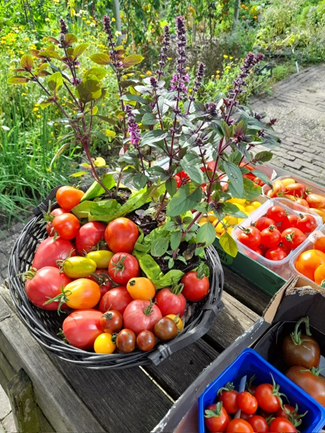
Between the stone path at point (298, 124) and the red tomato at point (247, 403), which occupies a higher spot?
the red tomato at point (247, 403)

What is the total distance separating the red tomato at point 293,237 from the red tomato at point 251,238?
0.39 ft

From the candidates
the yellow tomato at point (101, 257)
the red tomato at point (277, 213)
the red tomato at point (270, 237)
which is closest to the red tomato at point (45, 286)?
the yellow tomato at point (101, 257)

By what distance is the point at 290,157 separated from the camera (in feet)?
12.2

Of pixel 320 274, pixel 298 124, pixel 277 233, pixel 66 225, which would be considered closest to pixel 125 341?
pixel 66 225

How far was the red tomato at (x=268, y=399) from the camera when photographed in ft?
3.01

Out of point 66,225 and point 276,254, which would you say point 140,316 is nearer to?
point 66,225

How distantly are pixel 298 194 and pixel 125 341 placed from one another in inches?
51.1

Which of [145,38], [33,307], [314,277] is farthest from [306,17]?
[33,307]

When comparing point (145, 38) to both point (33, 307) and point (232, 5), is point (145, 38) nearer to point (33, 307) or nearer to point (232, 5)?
point (232, 5)

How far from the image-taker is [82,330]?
1025 mm

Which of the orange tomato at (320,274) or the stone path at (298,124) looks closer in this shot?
the orange tomato at (320,274)

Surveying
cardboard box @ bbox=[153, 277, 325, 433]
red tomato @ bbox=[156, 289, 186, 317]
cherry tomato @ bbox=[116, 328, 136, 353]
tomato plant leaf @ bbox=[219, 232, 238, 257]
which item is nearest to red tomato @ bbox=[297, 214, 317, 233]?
cardboard box @ bbox=[153, 277, 325, 433]

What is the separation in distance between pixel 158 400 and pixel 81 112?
92cm

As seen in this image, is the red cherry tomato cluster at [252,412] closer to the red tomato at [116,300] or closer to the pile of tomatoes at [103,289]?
the pile of tomatoes at [103,289]
